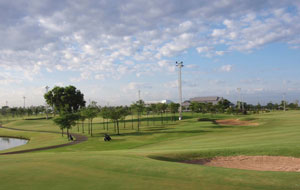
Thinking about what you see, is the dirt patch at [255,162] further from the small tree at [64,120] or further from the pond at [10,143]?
the pond at [10,143]

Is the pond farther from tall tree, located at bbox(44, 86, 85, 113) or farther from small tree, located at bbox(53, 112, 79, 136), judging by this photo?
tall tree, located at bbox(44, 86, 85, 113)

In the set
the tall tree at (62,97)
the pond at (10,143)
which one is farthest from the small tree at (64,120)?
the tall tree at (62,97)

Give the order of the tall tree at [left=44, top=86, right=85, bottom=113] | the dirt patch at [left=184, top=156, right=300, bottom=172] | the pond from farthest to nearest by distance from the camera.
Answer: the tall tree at [left=44, top=86, right=85, bottom=113] < the pond < the dirt patch at [left=184, top=156, right=300, bottom=172]

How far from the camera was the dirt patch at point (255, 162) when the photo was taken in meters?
17.1

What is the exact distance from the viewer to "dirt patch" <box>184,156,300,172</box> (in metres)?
17.1

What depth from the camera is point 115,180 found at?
35.3 ft

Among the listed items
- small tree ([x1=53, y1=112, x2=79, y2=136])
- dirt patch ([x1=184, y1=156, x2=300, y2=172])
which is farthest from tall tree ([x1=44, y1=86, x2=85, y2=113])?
dirt patch ([x1=184, y1=156, x2=300, y2=172])

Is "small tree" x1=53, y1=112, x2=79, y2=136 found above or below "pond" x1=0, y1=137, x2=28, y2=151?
above

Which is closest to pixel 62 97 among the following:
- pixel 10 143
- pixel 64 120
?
pixel 10 143

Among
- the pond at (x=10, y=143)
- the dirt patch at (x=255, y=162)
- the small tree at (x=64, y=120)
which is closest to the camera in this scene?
the dirt patch at (x=255, y=162)

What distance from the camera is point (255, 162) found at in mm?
→ 18797

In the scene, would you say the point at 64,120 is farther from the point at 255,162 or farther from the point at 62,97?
the point at 62,97

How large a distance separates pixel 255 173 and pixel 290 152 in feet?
28.8

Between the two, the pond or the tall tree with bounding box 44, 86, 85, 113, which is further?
the tall tree with bounding box 44, 86, 85, 113
